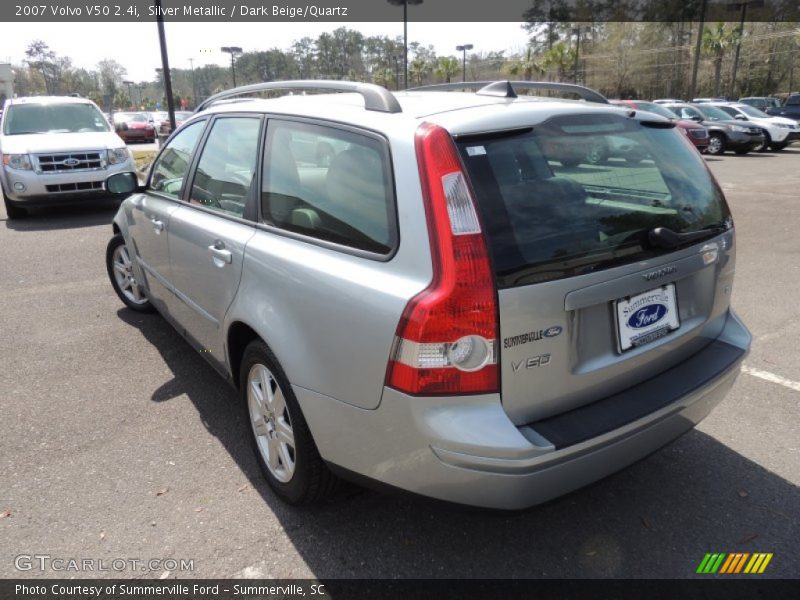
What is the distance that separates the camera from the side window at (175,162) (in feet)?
11.8

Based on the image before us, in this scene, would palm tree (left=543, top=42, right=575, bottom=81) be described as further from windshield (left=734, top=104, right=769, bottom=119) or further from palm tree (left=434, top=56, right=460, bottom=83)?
windshield (left=734, top=104, right=769, bottom=119)

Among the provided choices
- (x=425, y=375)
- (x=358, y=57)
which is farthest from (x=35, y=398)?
(x=358, y=57)

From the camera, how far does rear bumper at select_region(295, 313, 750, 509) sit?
1.87 metres

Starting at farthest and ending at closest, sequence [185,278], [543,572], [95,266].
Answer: [95,266] < [185,278] < [543,572]

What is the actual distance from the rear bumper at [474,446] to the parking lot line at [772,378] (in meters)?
1.92

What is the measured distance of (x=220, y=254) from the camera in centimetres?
284

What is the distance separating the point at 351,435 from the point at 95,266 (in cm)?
574

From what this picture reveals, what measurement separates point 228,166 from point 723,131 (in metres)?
21.5

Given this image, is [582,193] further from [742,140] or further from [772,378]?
[742,140]

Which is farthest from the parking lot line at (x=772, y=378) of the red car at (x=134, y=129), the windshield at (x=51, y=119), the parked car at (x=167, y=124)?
the red car at (x=134, y=129)

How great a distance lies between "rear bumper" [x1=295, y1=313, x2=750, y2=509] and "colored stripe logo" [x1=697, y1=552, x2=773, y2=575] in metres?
0.52

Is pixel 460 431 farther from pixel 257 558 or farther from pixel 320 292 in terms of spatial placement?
pixel 257 558

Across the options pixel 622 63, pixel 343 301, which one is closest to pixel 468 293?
pixel 343 301

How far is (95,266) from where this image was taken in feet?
22.2
